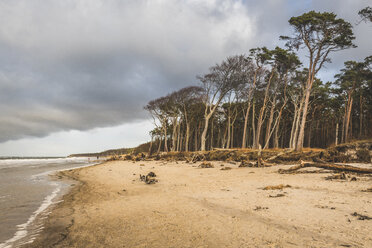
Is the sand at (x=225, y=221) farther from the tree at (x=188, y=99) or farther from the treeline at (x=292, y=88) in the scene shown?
the tree at (x=188, y=99)

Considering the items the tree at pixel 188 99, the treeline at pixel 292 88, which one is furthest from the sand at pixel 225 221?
the tree at pixel 188 99

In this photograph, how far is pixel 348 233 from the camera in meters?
2.95

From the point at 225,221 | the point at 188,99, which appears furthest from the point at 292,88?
the point at 225,221

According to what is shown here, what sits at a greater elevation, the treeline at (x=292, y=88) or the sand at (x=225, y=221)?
the treeline at (x=292, y=88)

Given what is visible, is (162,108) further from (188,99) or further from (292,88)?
(292,88)

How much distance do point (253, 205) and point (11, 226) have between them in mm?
5461

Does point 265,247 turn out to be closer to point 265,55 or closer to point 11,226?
point 11,226

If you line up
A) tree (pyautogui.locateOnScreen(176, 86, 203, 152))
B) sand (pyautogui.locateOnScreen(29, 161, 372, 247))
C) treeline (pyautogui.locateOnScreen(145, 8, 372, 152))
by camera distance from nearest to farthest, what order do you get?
sand (pyautogui.locateOnScreen(29, 161, 372, 247)), treeline (pyautogui.locateOnScreen(145, 8, 372, 152)), tree (pyautogui.locateOnScreen(176, 86, 203, 152))

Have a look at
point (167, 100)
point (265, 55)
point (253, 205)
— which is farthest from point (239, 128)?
point (253, 205)

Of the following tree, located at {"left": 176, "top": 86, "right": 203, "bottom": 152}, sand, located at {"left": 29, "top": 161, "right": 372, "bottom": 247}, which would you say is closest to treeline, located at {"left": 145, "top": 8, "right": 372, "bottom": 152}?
tree, located at {"left": 176, "top": 86, "right": 203, "bottom": 152}

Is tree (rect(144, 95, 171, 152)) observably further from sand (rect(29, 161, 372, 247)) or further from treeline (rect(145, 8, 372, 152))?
sand (rect(29, 161, 372, 247))

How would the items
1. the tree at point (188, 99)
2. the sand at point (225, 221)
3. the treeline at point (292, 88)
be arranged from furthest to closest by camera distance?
the tree at point (188, 99) → the treeline at point (292, 88) → the sand at point (225, 221)

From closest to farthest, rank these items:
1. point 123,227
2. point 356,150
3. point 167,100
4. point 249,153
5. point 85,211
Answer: point 123,227
point 85,211
point 356,150
point 249,153
point 167,100

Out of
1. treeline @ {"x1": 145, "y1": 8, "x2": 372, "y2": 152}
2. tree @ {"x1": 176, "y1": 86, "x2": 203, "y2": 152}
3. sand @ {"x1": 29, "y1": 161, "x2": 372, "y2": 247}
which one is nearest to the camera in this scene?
sand @ {"x1": 29, "y1": 161, "x2": 372, "y2": 247}
